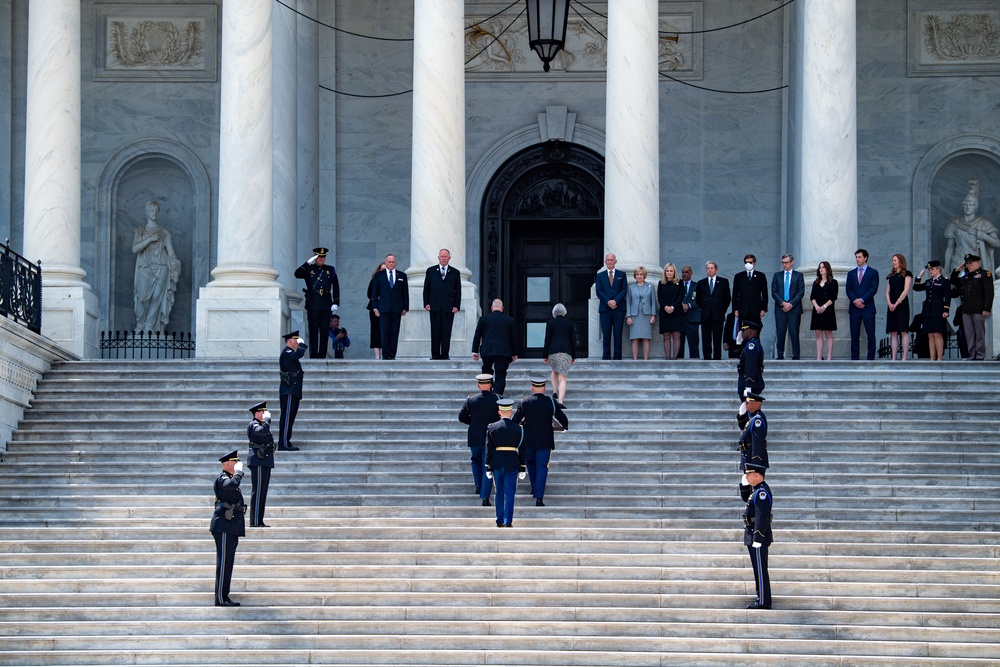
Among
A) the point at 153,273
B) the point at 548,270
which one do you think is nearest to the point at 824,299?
the point at 548,270

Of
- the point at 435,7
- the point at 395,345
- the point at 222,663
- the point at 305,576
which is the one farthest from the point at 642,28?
the point at 222,663

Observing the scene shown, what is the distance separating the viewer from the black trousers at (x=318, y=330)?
32062 millimetres

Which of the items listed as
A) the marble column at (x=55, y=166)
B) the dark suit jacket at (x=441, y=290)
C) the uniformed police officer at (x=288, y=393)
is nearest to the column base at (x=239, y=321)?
the marble column at (x=55, y=166)

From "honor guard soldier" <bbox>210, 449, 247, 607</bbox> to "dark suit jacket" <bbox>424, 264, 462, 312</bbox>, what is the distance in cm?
985

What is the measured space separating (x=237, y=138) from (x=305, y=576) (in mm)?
12390

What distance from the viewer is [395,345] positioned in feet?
102

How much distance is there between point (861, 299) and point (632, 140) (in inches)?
205

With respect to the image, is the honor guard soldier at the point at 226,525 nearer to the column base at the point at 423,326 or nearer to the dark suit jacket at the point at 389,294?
the dark suit jacket at the point at 389,294

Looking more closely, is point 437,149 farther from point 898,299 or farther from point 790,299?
point 898,299

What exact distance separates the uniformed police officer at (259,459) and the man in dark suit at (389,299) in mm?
7645

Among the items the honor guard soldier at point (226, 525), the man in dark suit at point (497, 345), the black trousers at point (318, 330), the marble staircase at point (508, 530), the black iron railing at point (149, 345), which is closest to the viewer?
the marble staircase at point (508, 530)

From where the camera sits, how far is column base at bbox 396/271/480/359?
3178 cm

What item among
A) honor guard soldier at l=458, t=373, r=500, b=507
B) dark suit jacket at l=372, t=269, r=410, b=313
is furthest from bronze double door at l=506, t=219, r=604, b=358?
honor guard soldier at l=458, t=373, r=500, b=507

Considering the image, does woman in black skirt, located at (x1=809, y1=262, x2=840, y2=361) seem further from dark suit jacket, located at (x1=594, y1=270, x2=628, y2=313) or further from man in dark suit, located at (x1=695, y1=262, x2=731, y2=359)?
dark suit jacket, located at (x1=594, y1=270, x2=628, y2=313)
